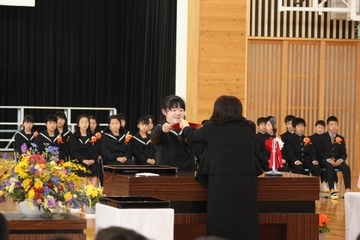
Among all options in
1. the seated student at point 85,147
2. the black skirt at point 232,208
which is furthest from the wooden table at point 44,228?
the seated student at point 85,147

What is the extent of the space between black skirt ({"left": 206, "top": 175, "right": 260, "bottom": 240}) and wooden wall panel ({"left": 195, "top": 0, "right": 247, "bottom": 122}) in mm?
7650

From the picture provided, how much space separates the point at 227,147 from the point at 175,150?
0.91 metres

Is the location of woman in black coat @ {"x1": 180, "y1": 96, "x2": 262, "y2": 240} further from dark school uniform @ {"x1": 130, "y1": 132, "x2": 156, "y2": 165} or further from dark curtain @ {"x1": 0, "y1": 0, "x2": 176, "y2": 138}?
dark curtain @ {"x1": 0, "y1": 0, "x2": 176, "y2": 138}

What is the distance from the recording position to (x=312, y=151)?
12680mm

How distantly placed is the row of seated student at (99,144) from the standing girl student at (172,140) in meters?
5.35

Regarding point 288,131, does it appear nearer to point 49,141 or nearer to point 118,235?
point 49,141

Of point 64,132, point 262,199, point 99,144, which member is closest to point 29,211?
point 262,199

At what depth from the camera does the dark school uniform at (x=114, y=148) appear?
11.7 m

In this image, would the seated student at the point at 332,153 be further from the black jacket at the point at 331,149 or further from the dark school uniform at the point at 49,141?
the dark school uniform at the point at 49,141

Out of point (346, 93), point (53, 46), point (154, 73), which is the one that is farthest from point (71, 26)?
point (346, 93)

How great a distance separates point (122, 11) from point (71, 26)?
4.02 feet

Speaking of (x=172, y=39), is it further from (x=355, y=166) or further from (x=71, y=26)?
(x=355, y=166)

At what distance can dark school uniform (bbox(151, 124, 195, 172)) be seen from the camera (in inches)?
244

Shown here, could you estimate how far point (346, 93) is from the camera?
48.1ft
